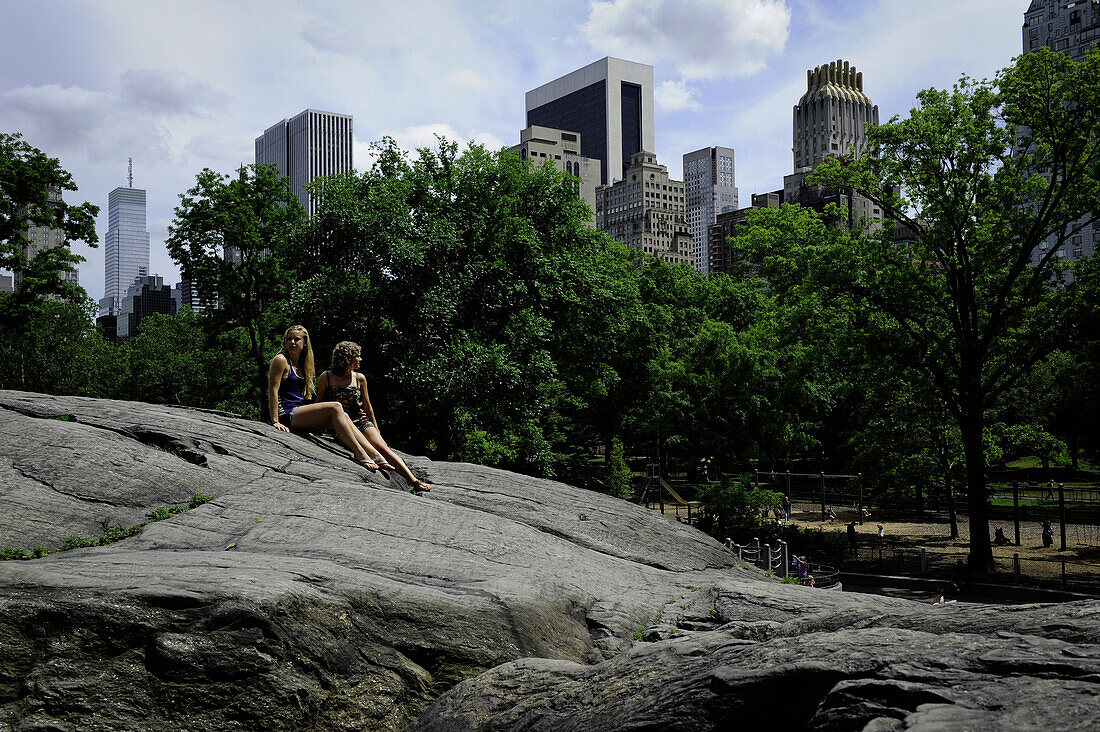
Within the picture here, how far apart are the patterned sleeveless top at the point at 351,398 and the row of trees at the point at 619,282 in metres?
11.0

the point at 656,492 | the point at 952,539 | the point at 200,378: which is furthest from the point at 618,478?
the point at 200,378

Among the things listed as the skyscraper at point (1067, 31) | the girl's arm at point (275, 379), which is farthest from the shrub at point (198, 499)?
the skyscraper at point (1067, 31)

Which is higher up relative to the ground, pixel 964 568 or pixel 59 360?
pixel 59 360

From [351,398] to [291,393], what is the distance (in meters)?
1.28

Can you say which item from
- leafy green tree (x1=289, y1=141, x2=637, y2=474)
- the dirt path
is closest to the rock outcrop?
leafy green tree (x1=289, y1=141, x2=637, y2=474)

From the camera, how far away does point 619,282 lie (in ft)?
102

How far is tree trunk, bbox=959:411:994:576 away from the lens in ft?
84.5

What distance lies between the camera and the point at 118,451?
31.0ft

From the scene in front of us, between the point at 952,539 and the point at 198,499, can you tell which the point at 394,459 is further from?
the point at 952,539

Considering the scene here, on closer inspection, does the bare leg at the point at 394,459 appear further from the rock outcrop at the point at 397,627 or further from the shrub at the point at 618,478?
the shrub at the point at 618,478

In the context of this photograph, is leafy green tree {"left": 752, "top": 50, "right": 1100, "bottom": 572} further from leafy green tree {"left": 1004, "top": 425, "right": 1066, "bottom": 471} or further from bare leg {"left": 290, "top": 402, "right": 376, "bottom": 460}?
bare leg {"left": 290, "top": 402, "right": 376, "bottom": 460}

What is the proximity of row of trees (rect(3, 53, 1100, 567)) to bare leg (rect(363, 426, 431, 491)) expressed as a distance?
1104cm

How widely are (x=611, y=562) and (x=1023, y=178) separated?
80.8ft

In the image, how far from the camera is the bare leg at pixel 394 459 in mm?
10852
